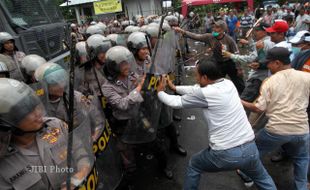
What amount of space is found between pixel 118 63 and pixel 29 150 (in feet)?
5.16

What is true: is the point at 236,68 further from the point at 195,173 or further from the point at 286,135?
the point at 195,173

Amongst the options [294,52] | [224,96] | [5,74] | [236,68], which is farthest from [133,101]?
[236,68]

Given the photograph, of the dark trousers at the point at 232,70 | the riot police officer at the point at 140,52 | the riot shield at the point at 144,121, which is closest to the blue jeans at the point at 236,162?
the riot shield at the point at 144,121

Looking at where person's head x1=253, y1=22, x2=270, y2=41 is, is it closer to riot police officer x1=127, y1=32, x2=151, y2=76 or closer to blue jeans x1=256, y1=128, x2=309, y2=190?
riot police officer x1=127, y1=32, x2=151, y2=76

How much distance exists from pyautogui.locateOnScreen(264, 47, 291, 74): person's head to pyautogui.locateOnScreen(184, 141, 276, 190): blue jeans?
34.5 inches

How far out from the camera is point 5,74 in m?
3.40

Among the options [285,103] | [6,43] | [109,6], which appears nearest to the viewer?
[285,103]

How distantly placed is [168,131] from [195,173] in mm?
1474

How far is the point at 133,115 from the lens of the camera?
301 centimetres

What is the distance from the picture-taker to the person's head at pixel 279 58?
2.85m

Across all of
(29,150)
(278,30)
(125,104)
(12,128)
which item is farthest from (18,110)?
(278,30)

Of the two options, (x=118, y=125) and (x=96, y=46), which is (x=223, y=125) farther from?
(x=96, y=46)

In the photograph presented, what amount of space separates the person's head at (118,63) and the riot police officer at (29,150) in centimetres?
142

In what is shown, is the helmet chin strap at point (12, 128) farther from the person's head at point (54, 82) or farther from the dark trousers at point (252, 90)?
the dark trousers at point (252, 90)
